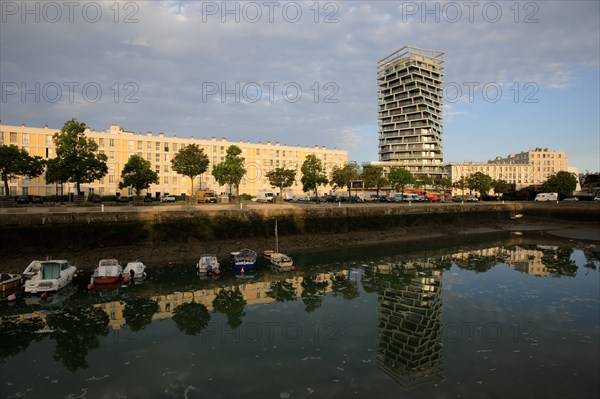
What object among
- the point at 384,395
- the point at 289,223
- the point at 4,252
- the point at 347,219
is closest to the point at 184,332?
the point at 384,395

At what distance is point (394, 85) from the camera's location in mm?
175375

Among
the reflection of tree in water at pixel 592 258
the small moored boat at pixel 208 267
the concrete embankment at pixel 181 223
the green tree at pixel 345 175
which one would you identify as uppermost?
the green tree at pixel 345 175

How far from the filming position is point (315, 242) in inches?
2084

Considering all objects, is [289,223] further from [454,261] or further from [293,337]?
[293,337]

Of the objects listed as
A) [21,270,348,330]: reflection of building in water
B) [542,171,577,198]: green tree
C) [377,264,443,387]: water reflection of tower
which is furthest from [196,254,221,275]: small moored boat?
[542,171,577,198]: green tree

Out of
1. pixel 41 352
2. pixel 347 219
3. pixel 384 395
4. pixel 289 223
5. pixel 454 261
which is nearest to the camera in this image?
pixel 384 395

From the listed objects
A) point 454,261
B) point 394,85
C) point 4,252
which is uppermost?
point 394,85

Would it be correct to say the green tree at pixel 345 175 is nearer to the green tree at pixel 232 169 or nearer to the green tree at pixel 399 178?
the green tree at pixel 399 178

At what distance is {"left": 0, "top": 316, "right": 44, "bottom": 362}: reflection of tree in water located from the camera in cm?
1988

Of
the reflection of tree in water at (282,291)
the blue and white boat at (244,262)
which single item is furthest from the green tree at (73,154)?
the reflection of tree in water at (282,291)

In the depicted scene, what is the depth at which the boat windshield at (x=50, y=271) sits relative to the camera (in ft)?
102

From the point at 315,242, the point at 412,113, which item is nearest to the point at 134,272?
the point at 315,242

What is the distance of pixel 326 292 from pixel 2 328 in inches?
853

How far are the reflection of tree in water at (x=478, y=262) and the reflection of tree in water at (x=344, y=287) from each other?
14.9m
